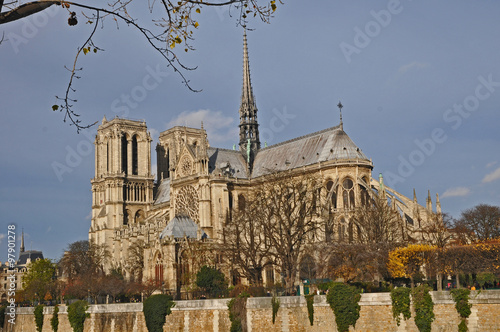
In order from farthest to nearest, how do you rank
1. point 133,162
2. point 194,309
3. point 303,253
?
point 133,162 → point 303,253 → point 194,309

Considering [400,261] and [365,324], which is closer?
[365,324]

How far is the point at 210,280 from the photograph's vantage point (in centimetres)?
4819

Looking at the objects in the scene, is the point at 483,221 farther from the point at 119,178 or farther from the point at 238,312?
the point at 119,178

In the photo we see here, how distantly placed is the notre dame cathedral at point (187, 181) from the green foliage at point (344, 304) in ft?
78.4

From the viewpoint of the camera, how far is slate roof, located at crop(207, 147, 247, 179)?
2866 inches

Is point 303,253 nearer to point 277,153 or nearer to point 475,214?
point 475,214

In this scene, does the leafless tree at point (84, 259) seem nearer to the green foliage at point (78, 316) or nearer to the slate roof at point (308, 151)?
the slate roof at point (308, 151)

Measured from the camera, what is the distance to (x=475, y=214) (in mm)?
59906

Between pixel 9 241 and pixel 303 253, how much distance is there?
2657 centimetres

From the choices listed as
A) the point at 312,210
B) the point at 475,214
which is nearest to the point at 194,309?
the point at 312,210

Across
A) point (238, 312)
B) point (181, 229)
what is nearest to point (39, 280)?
point (181, 229)

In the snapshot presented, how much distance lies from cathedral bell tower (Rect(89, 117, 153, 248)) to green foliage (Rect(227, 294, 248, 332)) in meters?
51.8

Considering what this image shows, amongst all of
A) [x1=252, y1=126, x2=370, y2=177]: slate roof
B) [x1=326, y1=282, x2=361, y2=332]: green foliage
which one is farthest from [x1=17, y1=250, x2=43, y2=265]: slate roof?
[x1=326, y1=282, x2=361, y2=332]: green foliage

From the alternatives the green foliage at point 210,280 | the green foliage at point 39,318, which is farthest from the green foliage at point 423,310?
the green foliage at point 39,318
